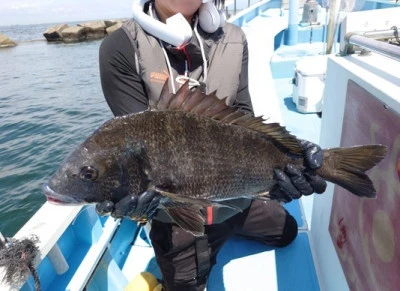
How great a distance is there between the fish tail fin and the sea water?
22.0 feet

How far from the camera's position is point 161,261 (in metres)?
2.42

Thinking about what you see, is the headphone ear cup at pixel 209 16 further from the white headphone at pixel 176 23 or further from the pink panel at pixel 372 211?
the pink panel at pixel 372 211

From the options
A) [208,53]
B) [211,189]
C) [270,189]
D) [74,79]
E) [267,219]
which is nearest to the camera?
[211,189]

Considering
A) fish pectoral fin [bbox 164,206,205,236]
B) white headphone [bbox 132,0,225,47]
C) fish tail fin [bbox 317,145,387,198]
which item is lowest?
fish pectoral fin [bbox 164,206,205,236]

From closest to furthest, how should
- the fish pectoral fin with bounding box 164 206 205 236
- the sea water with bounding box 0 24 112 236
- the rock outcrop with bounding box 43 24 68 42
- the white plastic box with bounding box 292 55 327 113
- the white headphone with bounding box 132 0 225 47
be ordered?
the fish pectoral fin with bounding box 164 206 205 236
the white headphone with bounding box 132 0 225 47
the white plastic box with bounding box 292 55 327 113
the sea water with bounding box 0 24 112 236
the rock outcrop with bounding box 43 24 68 42

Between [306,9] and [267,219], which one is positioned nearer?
[267,219]

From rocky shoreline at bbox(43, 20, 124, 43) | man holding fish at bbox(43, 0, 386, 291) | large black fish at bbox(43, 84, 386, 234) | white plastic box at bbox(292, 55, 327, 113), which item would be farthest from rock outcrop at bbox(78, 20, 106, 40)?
large black fish at bbox(43, 84, 386, 234)

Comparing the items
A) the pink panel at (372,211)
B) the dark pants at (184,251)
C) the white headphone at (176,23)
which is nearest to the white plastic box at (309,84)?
the white headphone at (176,23)

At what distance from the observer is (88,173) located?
1.54 meters

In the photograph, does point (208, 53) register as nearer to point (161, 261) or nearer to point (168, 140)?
point (168, 140)

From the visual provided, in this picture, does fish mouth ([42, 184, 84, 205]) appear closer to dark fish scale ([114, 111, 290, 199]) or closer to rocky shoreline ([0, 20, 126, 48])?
dark fish scale ([114, 111, 290, 199])

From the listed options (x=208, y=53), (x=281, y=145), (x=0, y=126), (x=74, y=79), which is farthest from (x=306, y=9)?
(x=74, y=79)

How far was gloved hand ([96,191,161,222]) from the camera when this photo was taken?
1562 millimetres

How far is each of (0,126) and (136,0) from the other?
13013mm
